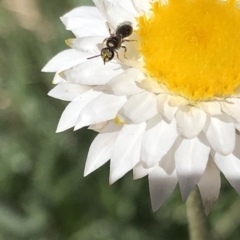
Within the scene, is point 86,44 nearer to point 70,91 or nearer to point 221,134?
point 70,91

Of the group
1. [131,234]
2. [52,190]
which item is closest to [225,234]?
[131,234]

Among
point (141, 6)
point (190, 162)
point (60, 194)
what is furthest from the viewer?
point (60, 194)

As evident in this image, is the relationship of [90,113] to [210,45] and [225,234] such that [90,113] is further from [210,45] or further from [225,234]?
[225,234]

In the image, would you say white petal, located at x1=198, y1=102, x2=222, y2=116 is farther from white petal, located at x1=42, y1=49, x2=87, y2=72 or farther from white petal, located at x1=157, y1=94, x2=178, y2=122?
white petal, located at x1=42, y1=49, x2=87, y2=72

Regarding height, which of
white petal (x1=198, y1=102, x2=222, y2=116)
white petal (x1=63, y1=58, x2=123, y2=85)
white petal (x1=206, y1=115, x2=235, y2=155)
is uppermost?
white petal (x1=63, y1=58, x2=123, y2=85)

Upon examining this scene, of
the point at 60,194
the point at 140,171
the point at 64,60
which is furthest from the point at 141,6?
the point at 60,194

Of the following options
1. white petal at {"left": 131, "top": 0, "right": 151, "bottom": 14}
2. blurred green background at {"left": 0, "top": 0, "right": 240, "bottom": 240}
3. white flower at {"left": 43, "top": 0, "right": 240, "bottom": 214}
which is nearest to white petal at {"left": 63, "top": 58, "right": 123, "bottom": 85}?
white flower at {"left": 43, "top": 0, "right": 240, "bottom": 214}
